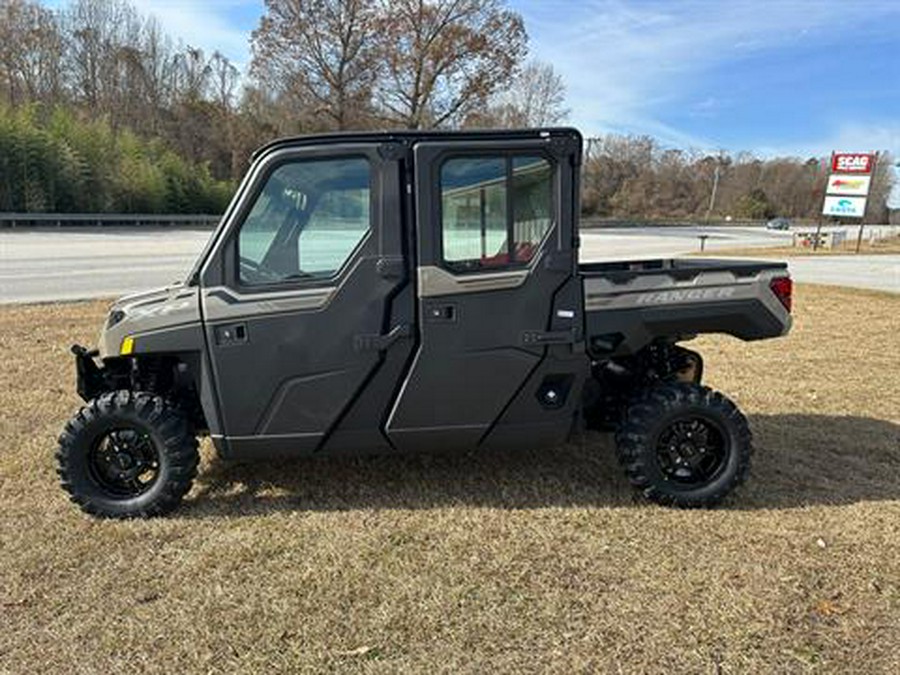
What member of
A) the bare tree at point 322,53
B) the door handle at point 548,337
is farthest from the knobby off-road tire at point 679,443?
the bare tree at point 322,53

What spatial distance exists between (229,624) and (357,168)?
221 centimetres

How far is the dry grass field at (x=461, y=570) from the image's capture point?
265 cm

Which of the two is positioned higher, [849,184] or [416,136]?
[416,136]

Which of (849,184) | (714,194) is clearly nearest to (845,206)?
(849,184)

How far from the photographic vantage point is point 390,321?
3.51m

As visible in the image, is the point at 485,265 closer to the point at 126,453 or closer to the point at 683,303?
the point at 683,303

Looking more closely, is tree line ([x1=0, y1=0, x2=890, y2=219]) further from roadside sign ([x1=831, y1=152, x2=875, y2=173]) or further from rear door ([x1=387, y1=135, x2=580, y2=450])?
rear door ([x1=387, y1=135, x2=580, y2=450])

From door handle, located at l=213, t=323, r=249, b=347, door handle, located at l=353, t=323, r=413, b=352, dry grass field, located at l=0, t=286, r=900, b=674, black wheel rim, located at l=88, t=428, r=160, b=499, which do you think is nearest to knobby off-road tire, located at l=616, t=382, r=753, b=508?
dry grass field, located at l=0, t=286, r=900, b=674

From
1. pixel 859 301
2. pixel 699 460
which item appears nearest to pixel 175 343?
pixel 699 460

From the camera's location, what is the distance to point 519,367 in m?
3.66

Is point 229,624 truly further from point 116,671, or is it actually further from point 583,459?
point 583,459

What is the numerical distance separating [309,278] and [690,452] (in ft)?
7.76

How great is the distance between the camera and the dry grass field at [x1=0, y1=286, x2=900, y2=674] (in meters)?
2.65

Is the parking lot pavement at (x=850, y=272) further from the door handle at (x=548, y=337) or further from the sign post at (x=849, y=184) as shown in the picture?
the door handle at (x=548, y=337)
